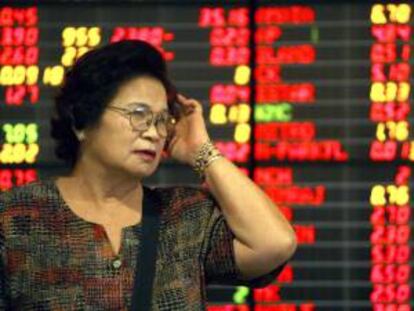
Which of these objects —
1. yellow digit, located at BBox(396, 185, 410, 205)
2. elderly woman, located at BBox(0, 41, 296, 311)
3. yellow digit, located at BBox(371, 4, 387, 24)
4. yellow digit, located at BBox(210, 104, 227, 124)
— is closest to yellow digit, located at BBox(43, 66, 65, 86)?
yellow digit, located at BBox(210, 104, 227, 124)

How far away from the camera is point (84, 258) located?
5.90 feet

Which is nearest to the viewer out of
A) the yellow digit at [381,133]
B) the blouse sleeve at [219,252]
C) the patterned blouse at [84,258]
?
the patterned blouse at [84,258]

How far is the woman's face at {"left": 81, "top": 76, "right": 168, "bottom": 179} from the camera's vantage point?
1.84 metres

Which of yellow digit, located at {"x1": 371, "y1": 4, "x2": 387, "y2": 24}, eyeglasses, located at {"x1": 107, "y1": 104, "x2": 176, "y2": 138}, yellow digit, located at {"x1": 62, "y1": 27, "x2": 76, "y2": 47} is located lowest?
eyeglasses, located at {"x1": 107, "y1": 104, "x2": 176, "y2": 138}

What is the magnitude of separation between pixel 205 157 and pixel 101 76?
254mm

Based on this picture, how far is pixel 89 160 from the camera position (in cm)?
192

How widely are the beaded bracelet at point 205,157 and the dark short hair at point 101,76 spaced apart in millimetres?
140

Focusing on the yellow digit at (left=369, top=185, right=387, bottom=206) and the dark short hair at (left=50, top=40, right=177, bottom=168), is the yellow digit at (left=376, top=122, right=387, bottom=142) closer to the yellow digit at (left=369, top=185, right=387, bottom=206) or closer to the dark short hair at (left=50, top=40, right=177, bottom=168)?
the yellow digit at (left=369, top=185, right=387, bottom=206)

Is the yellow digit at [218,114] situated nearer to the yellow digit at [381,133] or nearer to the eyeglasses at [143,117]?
the yellow digit at [381,133]

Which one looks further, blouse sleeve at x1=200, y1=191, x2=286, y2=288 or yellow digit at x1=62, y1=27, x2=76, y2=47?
yellow digit at x1=62, y1=27, x2=76, y2=47

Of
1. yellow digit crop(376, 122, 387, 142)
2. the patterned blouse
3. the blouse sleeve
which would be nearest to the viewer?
the patterned blouse

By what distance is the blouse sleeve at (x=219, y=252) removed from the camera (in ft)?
6.24

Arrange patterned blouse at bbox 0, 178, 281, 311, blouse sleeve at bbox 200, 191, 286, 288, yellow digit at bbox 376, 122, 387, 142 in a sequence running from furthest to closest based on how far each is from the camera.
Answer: yellow digit at bbox 376, 122, 387, 142, blouse sleeve at bbox 200, 191, 286, 288, patterned blouse at bbox 0, 178, 281, 311

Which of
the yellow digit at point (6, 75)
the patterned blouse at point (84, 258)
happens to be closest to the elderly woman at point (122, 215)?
the patterned blouse at point (84, 258)
